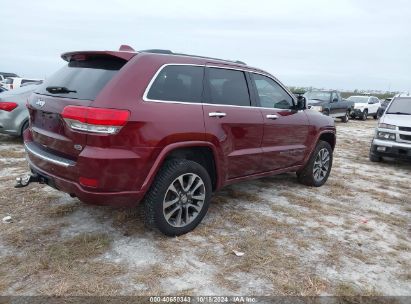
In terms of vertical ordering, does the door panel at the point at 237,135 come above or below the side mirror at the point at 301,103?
below

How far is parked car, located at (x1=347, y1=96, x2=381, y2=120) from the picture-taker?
22984mm

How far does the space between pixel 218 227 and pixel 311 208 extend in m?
1.53

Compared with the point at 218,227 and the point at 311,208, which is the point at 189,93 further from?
the point at 311,208

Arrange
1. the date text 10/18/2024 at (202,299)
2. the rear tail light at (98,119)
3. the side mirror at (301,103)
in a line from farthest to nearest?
the side mirror at (301,103) → the rear tail light at (98,119) → the date text 10/18/2024 at (202,299)

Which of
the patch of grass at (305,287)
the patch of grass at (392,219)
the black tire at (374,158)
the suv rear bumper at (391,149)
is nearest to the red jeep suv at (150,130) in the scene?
the patch of grass at (305,287)

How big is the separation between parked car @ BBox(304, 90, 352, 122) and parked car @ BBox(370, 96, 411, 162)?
8.80m

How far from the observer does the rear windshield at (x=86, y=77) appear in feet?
11.4

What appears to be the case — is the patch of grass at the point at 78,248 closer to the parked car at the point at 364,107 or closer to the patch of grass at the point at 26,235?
the patch of grass at the point at 26,235

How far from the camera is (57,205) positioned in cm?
468

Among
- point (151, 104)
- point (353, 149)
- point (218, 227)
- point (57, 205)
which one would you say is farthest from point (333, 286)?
point (353, 149)

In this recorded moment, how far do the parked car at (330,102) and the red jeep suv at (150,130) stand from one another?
46.9 ft

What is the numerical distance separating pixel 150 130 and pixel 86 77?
0.86 m

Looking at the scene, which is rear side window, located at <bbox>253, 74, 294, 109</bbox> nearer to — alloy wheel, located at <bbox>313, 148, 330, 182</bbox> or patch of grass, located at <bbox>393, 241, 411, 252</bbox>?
alloy wheel, located at <bbox>313, 148, 330, 182</bbox>

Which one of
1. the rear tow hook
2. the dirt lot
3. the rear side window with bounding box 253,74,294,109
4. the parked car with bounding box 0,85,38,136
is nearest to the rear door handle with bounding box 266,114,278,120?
the rear side window with bounding box 253,74,294,109
